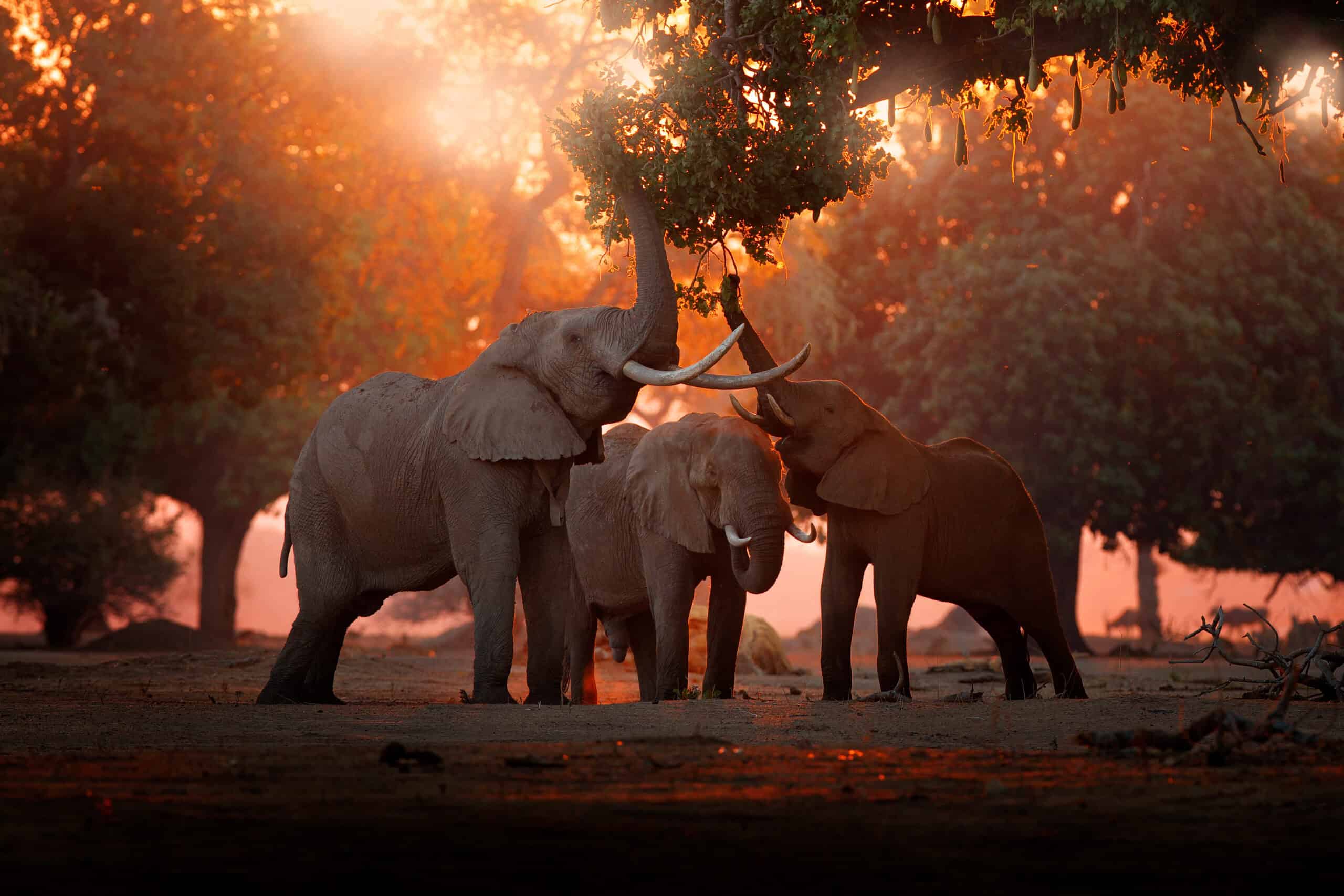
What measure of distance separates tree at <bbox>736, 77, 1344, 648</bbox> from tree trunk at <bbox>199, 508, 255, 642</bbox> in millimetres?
14479

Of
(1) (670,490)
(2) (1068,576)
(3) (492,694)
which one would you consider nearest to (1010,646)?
(1) (670,490)

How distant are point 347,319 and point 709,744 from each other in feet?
84.9

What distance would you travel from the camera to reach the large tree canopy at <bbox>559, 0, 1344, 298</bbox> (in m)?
12.1

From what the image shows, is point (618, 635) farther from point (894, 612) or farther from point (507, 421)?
point (507, 421)

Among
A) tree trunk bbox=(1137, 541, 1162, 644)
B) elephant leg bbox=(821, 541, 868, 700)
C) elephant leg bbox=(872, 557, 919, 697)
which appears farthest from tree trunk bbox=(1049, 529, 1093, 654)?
elephant leg bbox=(872, 557, 919, 697)

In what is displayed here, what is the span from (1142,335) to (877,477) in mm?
18802

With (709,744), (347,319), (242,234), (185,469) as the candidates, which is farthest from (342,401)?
(185,469)

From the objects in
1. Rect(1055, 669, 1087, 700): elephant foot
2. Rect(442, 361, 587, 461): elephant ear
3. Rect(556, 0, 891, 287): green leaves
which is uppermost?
Rect(556, 0, 891, 287): green leaves

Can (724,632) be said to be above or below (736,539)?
below

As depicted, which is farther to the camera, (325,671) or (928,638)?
(928,638)

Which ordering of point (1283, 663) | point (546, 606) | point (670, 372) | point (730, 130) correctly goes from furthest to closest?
point (730, 130), point (546, 606), point (670, 372), point (1283, 663)

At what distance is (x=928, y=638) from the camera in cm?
3750

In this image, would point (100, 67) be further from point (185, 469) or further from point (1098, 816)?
point (1098, 816)

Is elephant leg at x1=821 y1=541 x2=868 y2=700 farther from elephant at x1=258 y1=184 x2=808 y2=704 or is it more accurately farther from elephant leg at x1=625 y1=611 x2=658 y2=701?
elephant leg at x1=625 y1=611 x2=658 y2=701
